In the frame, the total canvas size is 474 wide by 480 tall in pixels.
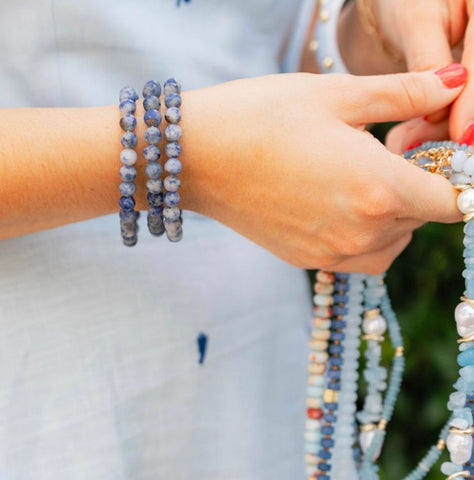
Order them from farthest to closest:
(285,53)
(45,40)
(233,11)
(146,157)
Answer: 1. (285,53)
2. (233,11)
3. (45,40)
4. (146,157)

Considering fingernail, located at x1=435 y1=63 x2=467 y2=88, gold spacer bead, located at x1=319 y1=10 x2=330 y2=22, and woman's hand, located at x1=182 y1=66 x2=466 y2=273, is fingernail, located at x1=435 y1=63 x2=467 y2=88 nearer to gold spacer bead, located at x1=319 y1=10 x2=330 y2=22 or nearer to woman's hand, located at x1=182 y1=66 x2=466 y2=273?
woman's hand, located at x1=182 y1=66 x2=466 y2=273

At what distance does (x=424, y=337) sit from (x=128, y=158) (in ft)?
3.87

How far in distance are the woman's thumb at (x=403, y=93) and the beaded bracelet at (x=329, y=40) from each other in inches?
9.9

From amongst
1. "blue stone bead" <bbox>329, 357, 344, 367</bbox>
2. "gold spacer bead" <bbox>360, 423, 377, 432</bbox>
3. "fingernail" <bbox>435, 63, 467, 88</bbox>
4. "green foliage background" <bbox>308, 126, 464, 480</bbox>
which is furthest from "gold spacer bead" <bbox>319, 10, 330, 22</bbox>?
"green foliage background" <bbox>308, 126, 464, 480</bbox>

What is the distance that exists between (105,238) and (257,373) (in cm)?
30

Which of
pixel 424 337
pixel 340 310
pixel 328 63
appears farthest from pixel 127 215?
pixel 424 337

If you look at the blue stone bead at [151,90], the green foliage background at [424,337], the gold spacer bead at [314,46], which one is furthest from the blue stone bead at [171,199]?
the green foliage background at [424,337]

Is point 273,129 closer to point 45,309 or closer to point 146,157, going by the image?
point 146,157

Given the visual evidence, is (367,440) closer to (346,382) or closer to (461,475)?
(346,382)

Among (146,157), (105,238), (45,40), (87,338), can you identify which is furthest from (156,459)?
(45,40)

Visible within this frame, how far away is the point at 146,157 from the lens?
706 millimetres

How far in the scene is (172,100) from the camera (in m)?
0.71

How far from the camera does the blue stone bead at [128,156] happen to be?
699mm

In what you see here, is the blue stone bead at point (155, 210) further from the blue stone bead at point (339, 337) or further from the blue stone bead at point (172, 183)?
the blue stone bead at point (339, 337)
